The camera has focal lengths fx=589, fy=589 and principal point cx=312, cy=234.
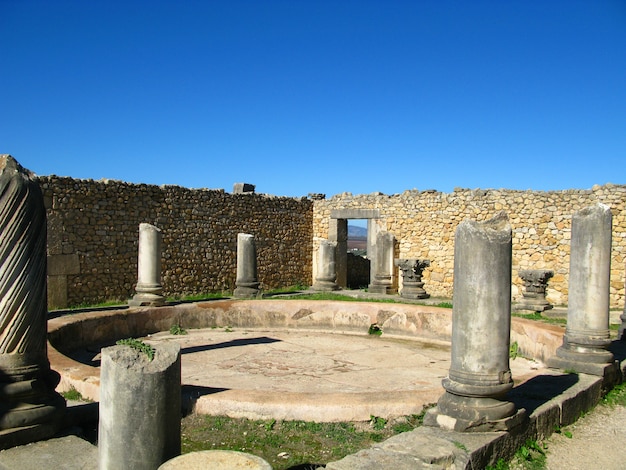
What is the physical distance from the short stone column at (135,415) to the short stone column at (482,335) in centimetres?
200

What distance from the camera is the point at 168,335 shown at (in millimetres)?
9781

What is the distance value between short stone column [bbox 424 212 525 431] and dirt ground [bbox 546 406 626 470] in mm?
506

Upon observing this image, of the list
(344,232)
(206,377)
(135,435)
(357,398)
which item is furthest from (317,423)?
(344,232)

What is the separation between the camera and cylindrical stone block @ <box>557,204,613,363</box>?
6363mm

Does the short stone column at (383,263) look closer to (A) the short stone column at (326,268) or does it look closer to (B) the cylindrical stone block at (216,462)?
(A) the short stone column at (326,268)

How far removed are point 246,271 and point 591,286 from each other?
28.7 feet

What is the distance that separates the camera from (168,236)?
1714 centimetres

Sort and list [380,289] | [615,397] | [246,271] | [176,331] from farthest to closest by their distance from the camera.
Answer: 1. [380,289]
2. [246,271]
3. [176,331]
4. [615,397]

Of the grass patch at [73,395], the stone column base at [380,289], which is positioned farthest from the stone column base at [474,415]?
the stone column base at [380,289]

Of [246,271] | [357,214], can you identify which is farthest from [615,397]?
[357,214]

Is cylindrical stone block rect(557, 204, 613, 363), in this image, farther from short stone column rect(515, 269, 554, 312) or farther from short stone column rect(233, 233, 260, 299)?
short stone column rect(233, 233, 260, 299)

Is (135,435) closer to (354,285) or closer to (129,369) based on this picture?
(129,369)

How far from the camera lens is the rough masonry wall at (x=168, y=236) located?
1450cm

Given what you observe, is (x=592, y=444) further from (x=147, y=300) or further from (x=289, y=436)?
(x=147, y=300)
